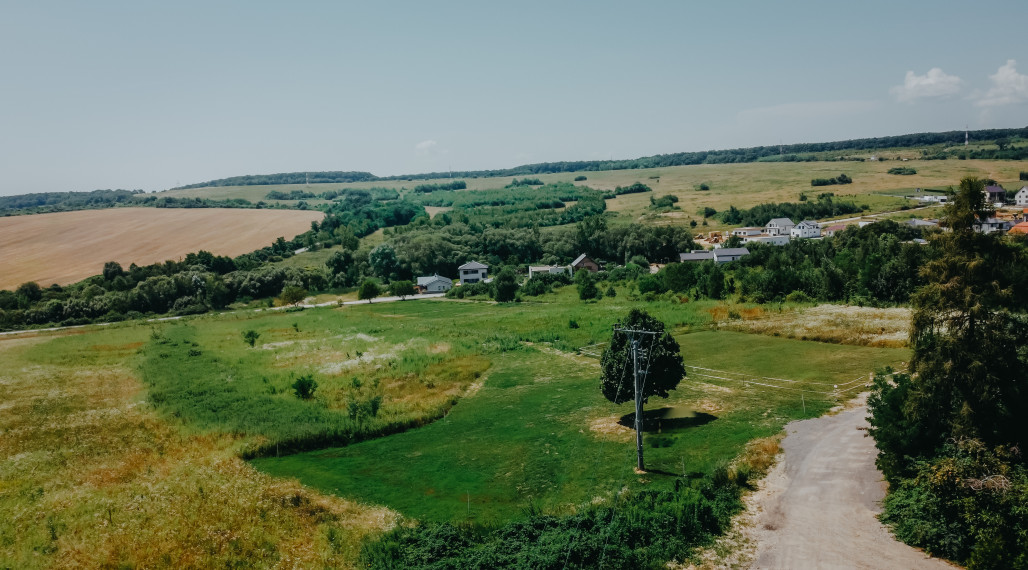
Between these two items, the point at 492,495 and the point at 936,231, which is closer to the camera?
the point at 936,231

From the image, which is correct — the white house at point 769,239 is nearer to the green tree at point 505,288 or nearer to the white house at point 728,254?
the white house at point 728,254

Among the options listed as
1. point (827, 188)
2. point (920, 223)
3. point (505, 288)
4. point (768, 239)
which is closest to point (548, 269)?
point (505, 288)

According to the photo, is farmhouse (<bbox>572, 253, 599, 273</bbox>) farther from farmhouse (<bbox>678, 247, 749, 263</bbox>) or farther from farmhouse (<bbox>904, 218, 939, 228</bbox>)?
farmhouse (<bbox>904, 218, 939, 228</bbox>)

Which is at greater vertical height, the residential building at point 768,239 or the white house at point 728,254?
the residential building at point 768,239

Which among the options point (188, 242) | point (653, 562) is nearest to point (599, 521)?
point (653, 562)

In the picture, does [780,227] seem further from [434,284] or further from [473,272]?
[434,284]

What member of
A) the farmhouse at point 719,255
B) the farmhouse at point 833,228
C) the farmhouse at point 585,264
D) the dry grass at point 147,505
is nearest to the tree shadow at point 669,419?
the dry grass at point 147,505

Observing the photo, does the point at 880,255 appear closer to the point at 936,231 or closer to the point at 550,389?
the point at 550,389
